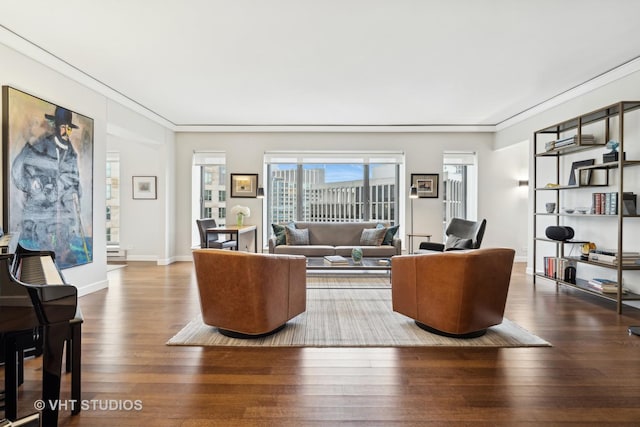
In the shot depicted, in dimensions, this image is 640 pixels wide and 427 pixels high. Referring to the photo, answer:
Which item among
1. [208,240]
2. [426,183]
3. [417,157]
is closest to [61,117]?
[208,240]

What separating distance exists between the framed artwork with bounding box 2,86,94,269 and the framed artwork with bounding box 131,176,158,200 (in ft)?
7.93

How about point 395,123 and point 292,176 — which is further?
point 292,176

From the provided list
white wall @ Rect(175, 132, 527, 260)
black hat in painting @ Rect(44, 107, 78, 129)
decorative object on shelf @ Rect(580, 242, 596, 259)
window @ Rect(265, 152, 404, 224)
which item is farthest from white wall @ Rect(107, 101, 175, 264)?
decorative object on shelf @ Rect(580, 242, 596, 259)

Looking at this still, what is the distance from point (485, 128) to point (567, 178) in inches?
85.7

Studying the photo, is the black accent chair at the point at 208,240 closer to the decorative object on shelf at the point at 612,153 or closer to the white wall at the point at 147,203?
the white wall at the point at 147,203

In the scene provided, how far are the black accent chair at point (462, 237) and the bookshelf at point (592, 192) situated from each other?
876mm

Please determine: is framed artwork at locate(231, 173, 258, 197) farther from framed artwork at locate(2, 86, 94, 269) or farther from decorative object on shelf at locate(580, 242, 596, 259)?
decorative object on shelf at locate(580, 242, 596, 259)

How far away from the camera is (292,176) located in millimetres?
7160

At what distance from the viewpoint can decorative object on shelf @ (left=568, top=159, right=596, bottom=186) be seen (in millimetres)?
4246

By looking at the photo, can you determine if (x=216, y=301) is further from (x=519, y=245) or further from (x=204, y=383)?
(x=519, y=245)

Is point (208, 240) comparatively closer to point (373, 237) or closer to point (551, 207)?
point (373, 237)

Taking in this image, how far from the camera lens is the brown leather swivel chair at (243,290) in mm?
2682

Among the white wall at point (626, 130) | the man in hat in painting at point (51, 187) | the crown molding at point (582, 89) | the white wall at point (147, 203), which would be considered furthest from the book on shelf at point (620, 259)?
the white wall at point (147, 203)

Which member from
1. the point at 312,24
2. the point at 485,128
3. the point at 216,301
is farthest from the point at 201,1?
Result: the point at 485,128
